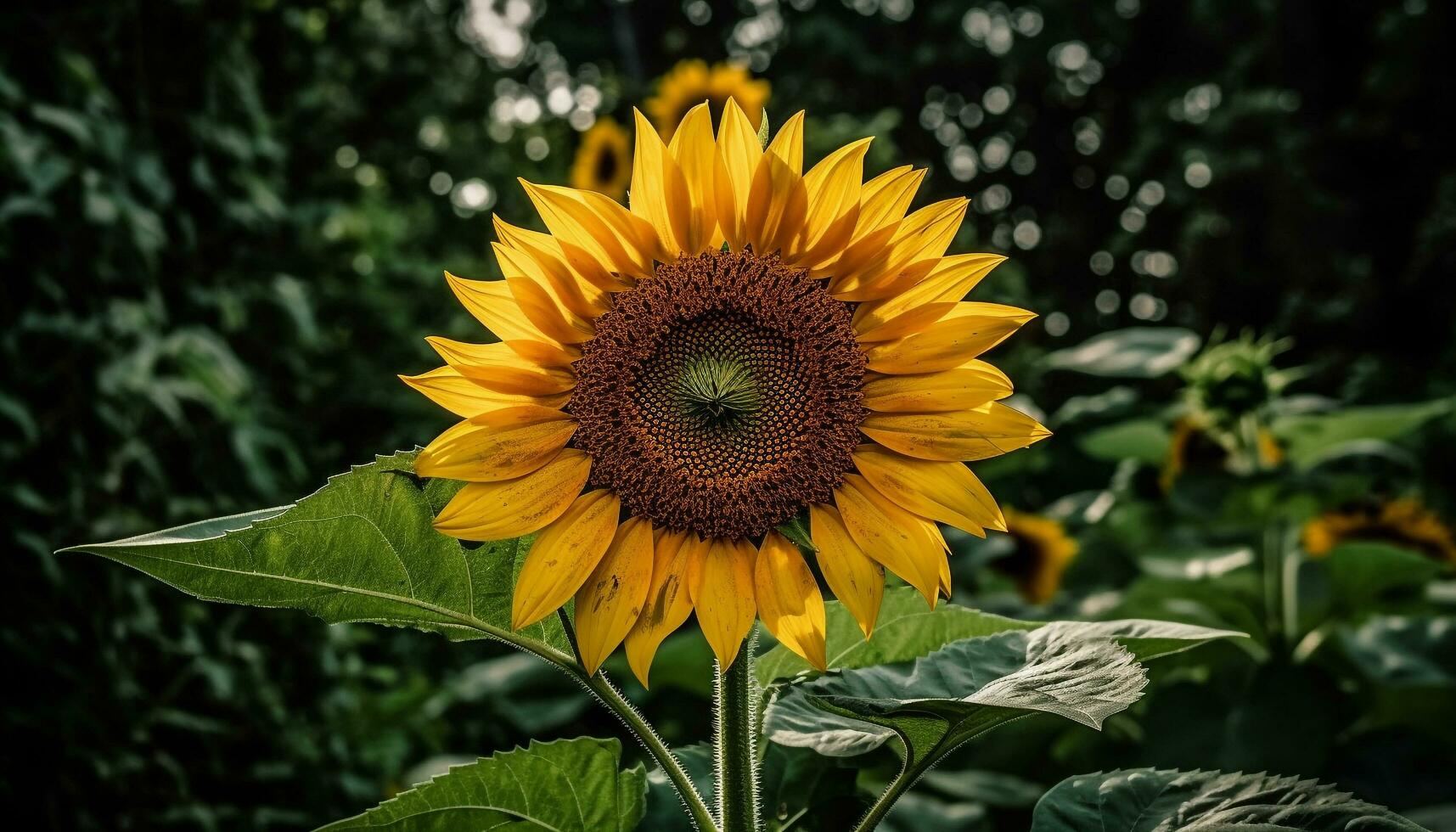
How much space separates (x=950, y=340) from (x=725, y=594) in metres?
0.23

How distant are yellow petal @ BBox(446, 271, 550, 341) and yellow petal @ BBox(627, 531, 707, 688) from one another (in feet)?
0.59

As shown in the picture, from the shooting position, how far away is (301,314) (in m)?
2.61

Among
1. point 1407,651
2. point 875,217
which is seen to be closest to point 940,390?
point 875,217

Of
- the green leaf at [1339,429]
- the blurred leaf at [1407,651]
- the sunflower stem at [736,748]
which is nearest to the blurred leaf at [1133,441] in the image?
the green leaf at [1339,429]

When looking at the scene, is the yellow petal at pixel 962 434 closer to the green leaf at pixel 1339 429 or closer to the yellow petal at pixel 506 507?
the yellow petal at pixel 506 507

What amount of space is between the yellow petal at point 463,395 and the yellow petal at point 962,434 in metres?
0.25

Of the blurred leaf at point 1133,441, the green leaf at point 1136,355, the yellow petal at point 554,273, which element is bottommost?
the blurred leaf at point 1133,441

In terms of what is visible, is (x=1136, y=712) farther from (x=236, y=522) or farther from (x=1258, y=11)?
(x=1258, y=11)

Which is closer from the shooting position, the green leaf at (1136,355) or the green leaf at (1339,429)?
the green leaf at (1339,429)

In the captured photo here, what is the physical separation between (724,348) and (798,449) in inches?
4.0

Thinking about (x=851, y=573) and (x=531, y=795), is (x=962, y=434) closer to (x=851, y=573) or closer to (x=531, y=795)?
(x=851, y=573)

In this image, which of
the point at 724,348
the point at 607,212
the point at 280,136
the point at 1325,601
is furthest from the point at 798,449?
the point at 280,136

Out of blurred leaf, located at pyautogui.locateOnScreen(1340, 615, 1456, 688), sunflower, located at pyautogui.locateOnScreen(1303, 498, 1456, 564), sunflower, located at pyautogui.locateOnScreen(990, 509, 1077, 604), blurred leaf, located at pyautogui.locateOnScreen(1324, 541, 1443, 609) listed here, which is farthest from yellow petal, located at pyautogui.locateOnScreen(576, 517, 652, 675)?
sunflower, located at pyautogui.locateOnScreen(990, 509, 1077, 604)

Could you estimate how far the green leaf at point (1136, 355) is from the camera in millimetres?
2183
